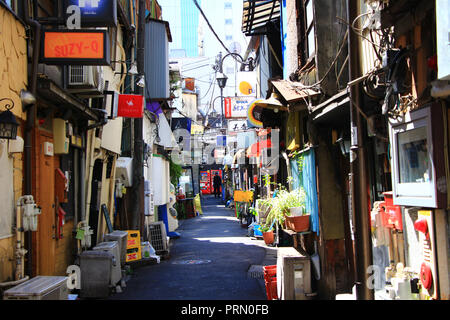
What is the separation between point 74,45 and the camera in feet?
25.6

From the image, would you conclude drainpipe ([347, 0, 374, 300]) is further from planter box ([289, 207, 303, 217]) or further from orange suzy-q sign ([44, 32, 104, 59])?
orange suzy-q sign ([44, 32, 104, 59])

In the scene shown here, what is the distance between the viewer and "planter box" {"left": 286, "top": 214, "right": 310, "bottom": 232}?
9.48 meters

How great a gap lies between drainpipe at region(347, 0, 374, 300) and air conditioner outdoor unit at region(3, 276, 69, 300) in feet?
13.7

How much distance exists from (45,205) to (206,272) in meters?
4.91

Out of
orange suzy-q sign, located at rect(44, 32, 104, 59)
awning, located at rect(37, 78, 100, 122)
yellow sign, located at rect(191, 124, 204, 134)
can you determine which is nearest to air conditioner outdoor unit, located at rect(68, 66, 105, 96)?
awning, located at rect(37, 78, 100, 122)

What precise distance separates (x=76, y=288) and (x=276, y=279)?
4.29 metres

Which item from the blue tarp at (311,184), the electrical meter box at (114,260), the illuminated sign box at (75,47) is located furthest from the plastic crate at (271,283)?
the illuminated sign box at (75,47)

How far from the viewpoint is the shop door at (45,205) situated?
8.27 m

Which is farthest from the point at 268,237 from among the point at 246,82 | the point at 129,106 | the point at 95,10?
the point at 95,10

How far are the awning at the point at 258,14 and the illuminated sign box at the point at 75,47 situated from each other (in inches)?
315

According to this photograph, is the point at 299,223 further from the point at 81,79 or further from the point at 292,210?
the point at 81,79

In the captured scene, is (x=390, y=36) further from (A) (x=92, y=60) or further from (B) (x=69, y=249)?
(B) (x=69, y=249)
